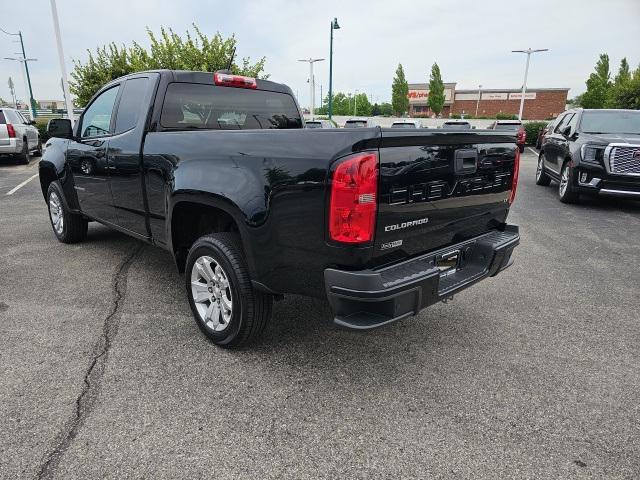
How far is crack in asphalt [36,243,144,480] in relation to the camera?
2.13 metres

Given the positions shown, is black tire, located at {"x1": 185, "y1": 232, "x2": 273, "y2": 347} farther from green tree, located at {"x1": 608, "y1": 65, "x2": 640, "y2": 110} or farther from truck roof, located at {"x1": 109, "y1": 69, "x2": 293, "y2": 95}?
green tree, located at {"x1": 608, "y1": 65, "x2": 640, "y2": 110}

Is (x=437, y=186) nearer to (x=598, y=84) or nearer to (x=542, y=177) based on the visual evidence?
(x=542, y=177)

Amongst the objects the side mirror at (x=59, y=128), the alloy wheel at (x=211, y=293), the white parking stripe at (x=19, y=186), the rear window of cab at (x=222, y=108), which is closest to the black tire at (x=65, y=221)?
the side mirror at (x=59, y=128)

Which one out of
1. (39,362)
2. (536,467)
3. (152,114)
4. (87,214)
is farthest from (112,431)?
(87,214)

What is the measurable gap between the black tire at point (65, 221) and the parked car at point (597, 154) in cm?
775

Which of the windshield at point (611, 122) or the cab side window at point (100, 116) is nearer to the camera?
the cab side window at point (100, 116)

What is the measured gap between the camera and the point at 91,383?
8.95ft

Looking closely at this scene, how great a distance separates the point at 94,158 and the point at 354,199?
10.4 feet

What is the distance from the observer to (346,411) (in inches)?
99.0

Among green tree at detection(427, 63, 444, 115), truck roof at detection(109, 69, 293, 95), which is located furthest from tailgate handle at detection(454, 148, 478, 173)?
green tree at detection(427, 63, 444, 115)

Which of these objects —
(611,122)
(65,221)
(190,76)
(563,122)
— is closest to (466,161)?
(190,76)

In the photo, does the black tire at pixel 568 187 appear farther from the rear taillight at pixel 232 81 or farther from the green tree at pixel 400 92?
the green tree at pixel 400 92

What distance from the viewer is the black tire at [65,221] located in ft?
17.6

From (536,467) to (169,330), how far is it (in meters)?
2.50
